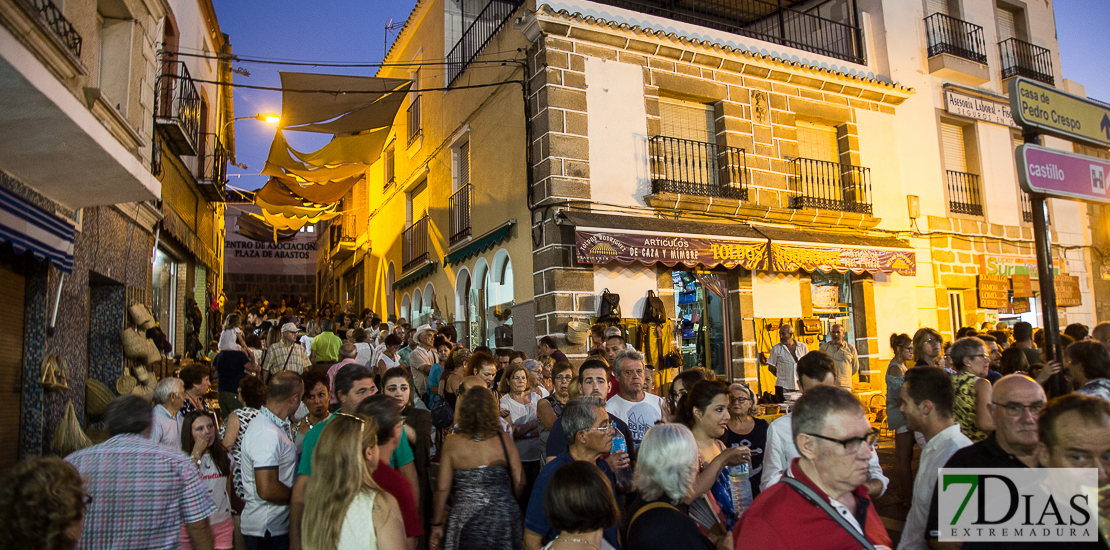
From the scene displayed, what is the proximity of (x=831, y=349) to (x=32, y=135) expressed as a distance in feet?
28.8

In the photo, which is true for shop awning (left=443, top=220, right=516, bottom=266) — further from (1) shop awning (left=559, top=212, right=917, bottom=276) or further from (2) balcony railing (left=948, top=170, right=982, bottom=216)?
(2) balcony railing (left=948, top=170, right=982, bottom=216)

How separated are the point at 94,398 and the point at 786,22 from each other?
14.0 meters

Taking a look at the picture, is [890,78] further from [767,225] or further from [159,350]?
[159,350]

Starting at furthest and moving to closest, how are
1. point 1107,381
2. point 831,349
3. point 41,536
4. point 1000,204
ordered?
point 1000,204, point 831,349, point 1107,381, point 41,536

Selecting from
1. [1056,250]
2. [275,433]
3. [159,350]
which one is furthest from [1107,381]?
[1056,250]

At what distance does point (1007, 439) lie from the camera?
2.97 metres

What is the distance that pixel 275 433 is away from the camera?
12.7 ft

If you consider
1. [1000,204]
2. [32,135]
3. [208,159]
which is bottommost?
[32,135]

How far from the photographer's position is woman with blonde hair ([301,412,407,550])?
110 inches

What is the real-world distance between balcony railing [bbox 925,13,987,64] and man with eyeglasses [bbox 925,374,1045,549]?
13179 millimetres

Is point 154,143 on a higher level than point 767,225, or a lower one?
higher

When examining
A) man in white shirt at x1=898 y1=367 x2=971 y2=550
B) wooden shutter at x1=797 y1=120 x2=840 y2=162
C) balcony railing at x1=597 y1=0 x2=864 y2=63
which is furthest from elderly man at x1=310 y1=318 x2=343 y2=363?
wooden shutter at x1=797 y1=120 x2=840 y2=162

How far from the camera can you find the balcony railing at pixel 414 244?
53.6 feet

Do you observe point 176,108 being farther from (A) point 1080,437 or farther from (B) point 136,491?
(A) point 1080,437
